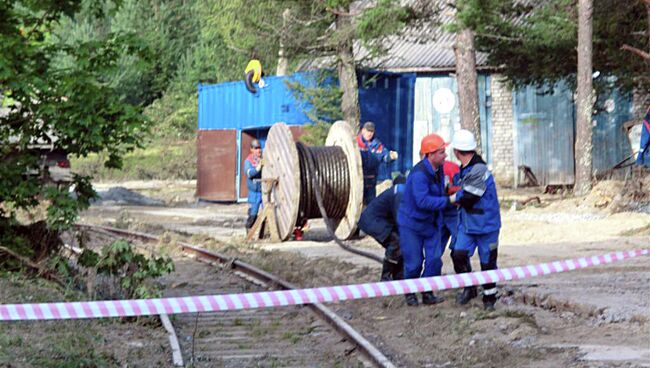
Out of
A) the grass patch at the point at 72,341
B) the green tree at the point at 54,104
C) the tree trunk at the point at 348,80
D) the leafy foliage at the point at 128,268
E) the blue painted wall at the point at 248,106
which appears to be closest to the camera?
the grass patch at the point at 72,341

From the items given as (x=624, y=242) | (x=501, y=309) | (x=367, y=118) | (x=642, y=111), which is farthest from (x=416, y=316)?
(x=642, y=111)

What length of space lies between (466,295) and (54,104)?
4.66 meters

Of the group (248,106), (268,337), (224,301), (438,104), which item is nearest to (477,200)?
(268,337)

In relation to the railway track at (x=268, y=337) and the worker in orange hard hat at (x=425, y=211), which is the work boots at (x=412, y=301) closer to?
the worker in orange hard hat at (x=425, y=211)

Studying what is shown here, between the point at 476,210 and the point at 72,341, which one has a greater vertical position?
the point at 476,210

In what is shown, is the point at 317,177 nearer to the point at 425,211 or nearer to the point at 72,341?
the point at 425,211

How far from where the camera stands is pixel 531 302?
39.7ft

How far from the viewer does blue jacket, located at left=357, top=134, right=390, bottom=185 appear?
1976 cm

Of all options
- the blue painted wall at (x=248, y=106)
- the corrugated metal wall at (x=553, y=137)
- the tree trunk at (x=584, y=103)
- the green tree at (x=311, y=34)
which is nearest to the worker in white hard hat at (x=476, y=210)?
Answer: the tree trunk at (x=584, y=103)

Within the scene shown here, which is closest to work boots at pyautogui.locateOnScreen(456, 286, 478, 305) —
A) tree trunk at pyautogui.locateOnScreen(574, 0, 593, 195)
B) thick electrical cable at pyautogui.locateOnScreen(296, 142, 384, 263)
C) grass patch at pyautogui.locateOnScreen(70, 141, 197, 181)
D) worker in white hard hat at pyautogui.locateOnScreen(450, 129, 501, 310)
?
worker in white hard hat at pyautogui.locateOnScreen(450, 129, 501, 310)

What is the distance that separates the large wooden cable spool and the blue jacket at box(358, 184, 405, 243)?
6071 mm

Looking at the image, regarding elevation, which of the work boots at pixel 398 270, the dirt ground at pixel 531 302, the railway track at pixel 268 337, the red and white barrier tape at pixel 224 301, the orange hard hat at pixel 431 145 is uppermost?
the orange hard hat at pixel 431 145

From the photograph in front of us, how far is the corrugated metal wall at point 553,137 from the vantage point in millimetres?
36625

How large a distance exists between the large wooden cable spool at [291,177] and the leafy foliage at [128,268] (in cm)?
642
